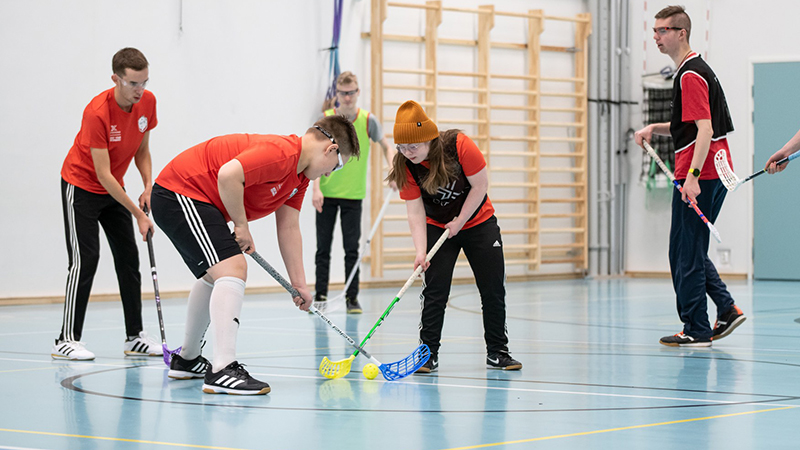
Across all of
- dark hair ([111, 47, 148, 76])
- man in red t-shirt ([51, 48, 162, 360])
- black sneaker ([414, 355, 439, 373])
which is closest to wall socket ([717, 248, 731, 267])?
black sneaker ([414, 355, 439, 373])

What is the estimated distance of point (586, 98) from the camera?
10.2 m

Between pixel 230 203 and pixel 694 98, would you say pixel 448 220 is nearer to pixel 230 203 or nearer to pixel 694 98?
pixel 230 203

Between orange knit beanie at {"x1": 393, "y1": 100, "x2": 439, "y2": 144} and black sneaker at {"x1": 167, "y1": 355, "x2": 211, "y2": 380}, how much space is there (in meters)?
1.13

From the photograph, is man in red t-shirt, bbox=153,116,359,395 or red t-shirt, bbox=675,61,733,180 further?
red t-shirt, bbox=675,61,733,180

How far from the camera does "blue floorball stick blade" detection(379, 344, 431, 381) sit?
3.48 m

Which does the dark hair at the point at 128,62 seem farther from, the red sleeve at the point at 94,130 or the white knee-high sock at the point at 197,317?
the white knee-high sock at the point at 197,317

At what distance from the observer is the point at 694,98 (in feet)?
14.1

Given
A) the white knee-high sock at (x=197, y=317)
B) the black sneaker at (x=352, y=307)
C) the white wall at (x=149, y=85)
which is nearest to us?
the white knee-high sock at (x=197, y=317)

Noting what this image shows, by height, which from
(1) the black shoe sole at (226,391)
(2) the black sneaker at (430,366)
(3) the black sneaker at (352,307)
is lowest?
(3) the black sneaker at (352,307)

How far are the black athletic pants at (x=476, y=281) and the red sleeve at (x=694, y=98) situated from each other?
1193mm

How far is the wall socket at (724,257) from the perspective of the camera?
979 cm

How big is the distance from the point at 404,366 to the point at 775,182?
23.5ft

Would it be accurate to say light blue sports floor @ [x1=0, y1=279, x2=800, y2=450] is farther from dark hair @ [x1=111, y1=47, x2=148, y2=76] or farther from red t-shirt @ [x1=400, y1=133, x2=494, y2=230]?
dark hair @ [x1=111, y1=47, x2=148, y2=76]

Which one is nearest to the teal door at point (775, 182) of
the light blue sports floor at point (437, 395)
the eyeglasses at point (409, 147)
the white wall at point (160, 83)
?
the white wall at point (160, 83)
